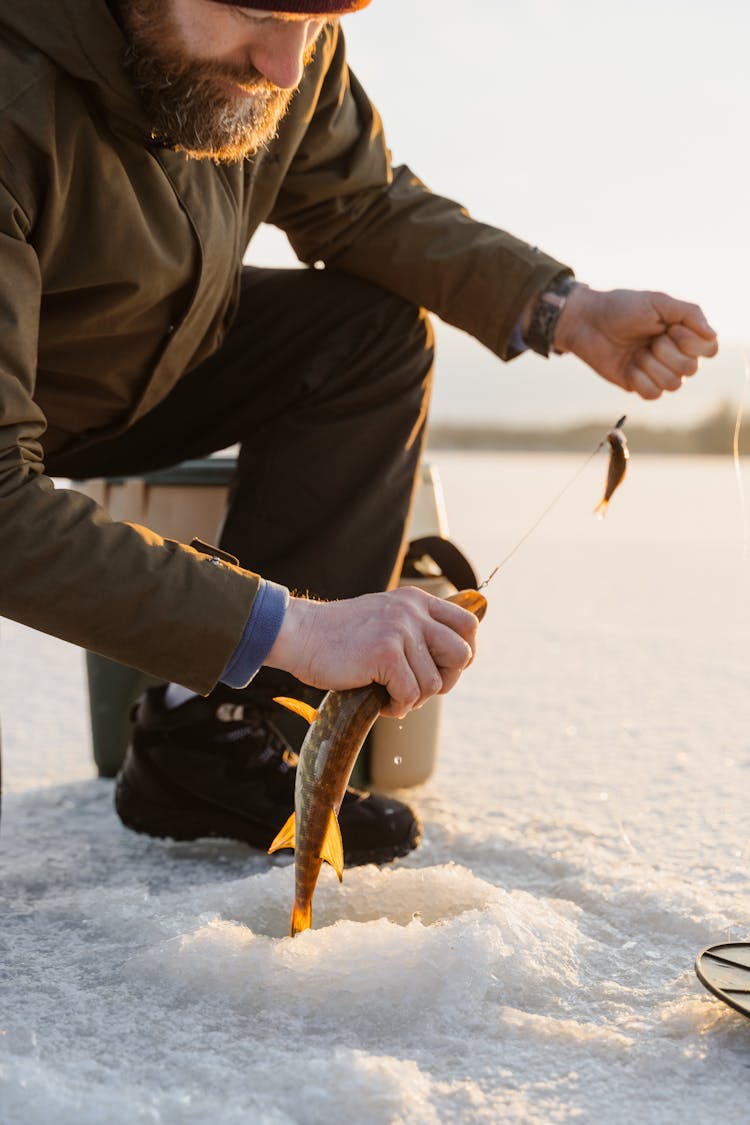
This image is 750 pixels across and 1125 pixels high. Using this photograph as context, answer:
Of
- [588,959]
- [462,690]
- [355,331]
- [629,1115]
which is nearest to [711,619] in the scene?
[462,690]

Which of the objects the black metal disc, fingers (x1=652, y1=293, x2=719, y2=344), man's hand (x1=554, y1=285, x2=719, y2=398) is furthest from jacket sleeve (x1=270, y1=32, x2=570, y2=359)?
the black metal disc

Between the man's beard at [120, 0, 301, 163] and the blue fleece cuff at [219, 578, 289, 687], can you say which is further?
the man's beard at [120, 0, 301, 163]

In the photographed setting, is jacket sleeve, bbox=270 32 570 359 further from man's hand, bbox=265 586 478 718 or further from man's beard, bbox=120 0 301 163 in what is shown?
man's hand, bbox=265 586 478 718

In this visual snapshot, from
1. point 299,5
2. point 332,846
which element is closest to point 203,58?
point 299,5

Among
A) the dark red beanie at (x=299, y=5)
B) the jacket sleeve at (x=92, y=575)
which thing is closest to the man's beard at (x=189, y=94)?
the dark red beanie at (x=299, y=5)

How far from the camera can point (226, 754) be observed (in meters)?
2.35

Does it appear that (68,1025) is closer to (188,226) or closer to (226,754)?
(226,754)

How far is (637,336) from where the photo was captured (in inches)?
91.4

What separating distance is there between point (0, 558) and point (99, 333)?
0.65 metres

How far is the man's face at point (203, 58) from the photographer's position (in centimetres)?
181

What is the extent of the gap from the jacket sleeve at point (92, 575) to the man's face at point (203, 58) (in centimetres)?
33

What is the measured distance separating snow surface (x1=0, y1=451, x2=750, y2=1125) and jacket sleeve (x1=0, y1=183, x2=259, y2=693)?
1.45 ft

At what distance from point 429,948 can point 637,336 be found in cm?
125

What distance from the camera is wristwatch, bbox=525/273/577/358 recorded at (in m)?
2.46
